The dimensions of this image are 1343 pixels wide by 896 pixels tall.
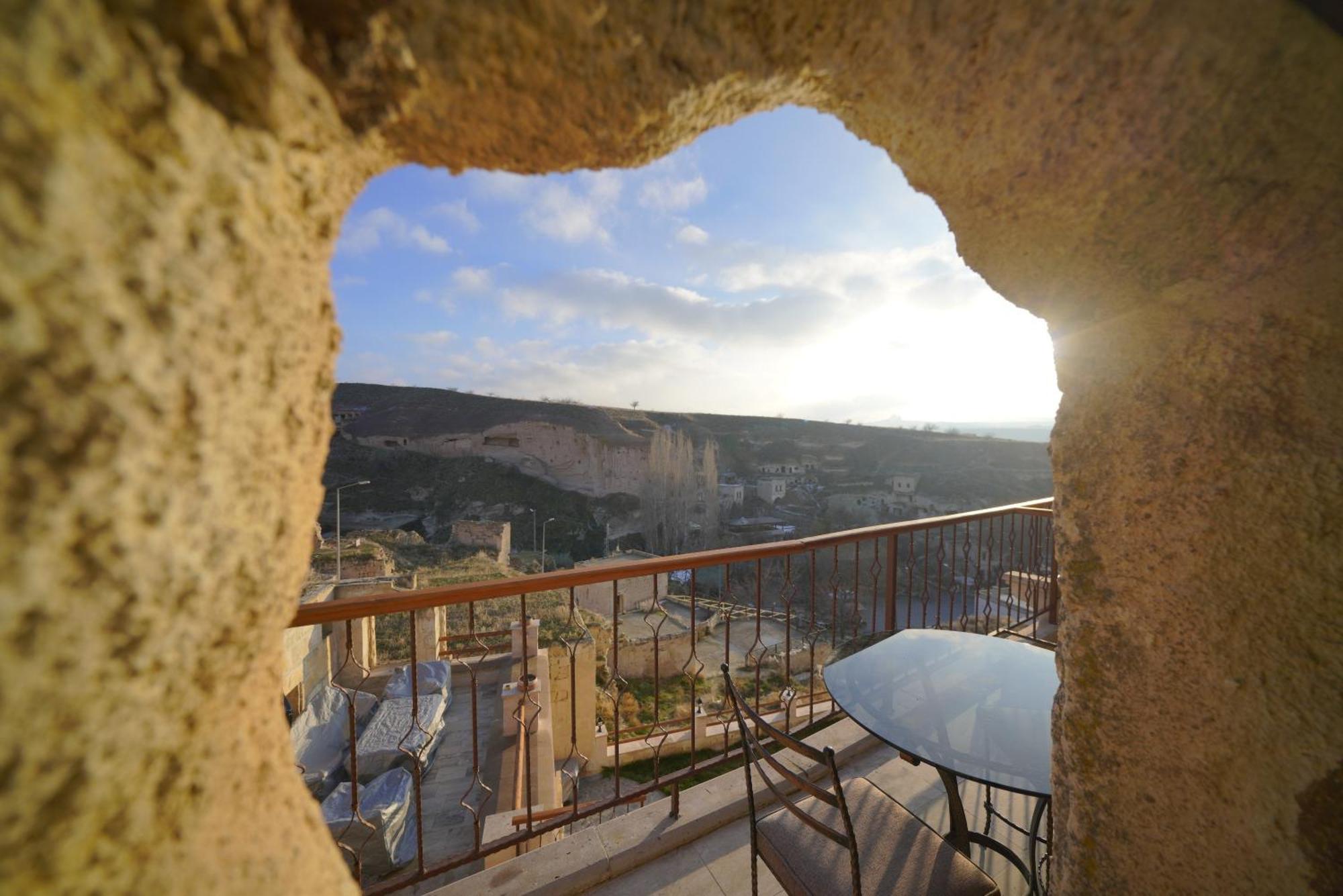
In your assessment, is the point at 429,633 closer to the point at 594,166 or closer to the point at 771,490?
the point at 594,166

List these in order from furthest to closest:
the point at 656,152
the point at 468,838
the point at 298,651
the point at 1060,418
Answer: the point at 298,651
the point at 468,838
the point at 1060,418
the point at 656,152

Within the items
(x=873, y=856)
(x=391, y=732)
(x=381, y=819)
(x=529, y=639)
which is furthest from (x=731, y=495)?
(x=873, y=856)

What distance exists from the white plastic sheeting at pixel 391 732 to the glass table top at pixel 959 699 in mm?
5142

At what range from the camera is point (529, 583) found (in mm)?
1922

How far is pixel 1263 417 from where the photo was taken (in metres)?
1.04

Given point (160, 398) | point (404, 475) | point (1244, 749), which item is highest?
point (160, 398)

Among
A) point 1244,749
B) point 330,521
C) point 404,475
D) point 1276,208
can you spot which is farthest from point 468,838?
point 404,475

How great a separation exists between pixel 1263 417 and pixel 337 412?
143 ft

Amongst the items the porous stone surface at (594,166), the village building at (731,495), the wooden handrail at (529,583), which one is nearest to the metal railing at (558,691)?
the wooden handrail at (529,583)

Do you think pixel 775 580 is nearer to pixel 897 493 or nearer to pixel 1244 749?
pixel 897 493

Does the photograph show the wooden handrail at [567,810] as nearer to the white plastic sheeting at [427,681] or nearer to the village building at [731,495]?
the white plastic sheeting at [427,681]

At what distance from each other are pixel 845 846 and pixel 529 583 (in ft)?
4.20

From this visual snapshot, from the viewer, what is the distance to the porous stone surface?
0.37 m

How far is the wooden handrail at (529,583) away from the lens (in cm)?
170
